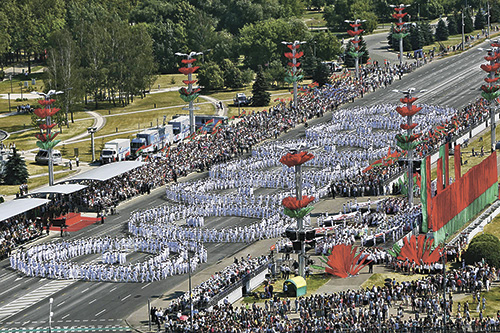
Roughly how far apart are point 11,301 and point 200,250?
15.3 m

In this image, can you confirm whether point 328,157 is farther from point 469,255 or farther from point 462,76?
point 462,76

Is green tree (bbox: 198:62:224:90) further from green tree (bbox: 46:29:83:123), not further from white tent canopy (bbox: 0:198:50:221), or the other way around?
white tent canopy (bbox: 0:198:50:221)

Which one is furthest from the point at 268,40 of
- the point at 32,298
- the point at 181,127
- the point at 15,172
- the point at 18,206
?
Answer: the point at 32,298

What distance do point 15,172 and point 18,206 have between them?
864 inches

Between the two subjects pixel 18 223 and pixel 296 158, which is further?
pixel 18 223

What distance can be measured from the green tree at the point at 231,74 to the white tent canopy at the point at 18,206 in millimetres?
72919

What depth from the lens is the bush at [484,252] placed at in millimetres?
66750

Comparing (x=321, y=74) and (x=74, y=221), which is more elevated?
(x=321, y=74)

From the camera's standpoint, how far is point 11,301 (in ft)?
215

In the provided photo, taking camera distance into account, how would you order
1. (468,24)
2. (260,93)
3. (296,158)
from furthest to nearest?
(468,24) → (260,93) → (296,158)

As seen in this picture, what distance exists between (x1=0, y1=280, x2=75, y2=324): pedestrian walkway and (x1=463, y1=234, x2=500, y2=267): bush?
3012 centimetres

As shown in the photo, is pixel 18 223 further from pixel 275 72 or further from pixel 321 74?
pixel 275 72

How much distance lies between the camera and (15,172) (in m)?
99.9

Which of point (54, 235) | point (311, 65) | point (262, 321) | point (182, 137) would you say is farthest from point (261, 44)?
point (262, 321)
